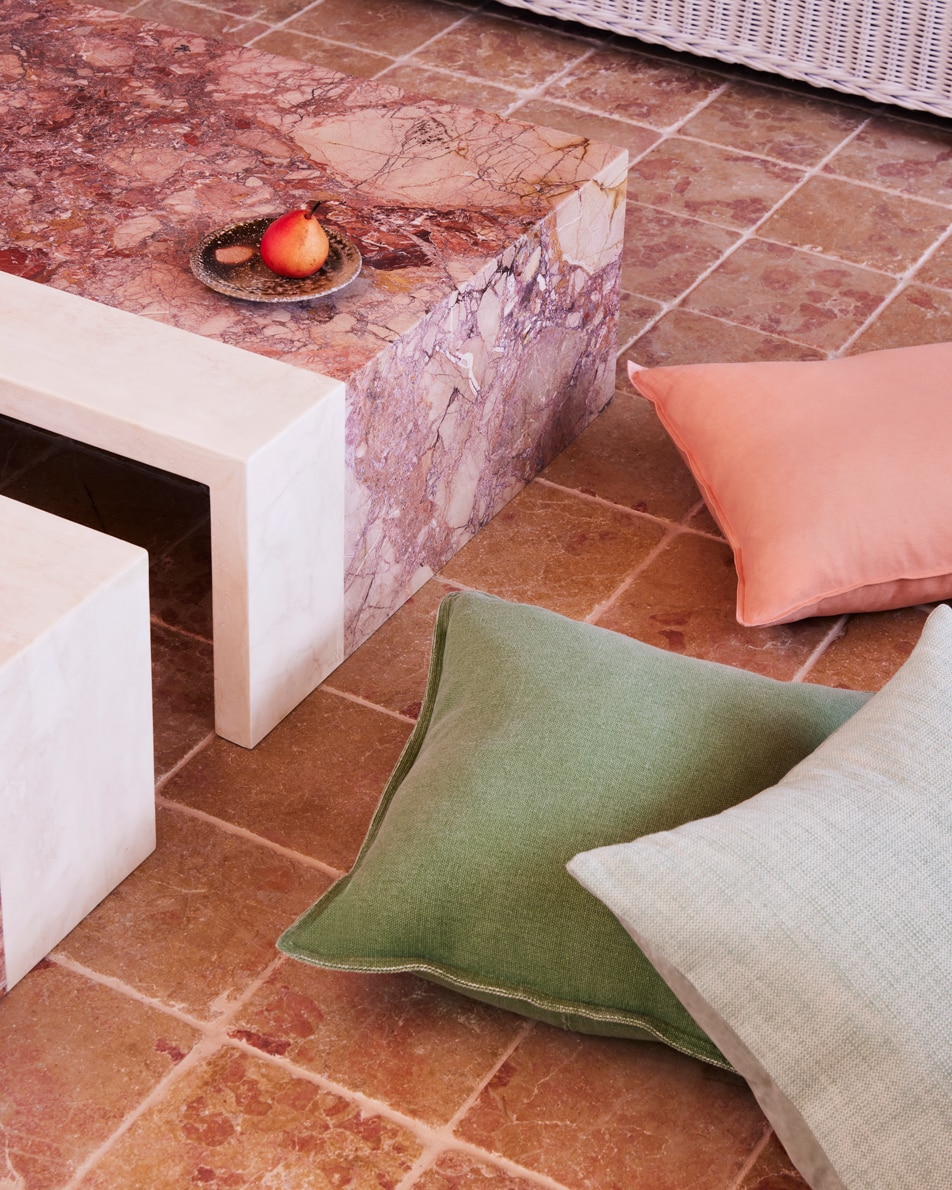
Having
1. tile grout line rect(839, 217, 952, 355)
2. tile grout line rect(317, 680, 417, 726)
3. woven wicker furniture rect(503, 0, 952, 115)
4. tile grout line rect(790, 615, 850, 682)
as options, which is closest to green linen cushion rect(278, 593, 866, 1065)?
tile grout line rect(317, 680, 417, 726)

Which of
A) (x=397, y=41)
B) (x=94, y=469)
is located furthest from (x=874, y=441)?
(x=397, y=41)

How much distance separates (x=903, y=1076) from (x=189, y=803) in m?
0.89

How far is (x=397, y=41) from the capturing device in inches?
141

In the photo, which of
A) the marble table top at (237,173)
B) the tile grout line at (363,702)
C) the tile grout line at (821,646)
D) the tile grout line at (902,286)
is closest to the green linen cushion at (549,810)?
the tile grout line at (363,702)

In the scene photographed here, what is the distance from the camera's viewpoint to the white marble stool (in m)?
1.43

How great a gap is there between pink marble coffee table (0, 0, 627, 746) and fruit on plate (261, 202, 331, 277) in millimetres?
51

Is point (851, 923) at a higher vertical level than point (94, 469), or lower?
higher

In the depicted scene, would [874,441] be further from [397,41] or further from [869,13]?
[397,41]

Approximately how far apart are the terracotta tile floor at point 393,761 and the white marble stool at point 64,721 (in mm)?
77

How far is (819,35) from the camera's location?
337 centimetres

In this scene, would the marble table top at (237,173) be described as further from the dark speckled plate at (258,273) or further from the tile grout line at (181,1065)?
the tile grout line at (181,1065)

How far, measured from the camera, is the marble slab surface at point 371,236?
6.37 ft

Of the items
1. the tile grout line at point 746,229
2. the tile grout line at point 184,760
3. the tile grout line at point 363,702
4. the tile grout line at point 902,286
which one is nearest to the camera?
the tile grout line at point 184,760

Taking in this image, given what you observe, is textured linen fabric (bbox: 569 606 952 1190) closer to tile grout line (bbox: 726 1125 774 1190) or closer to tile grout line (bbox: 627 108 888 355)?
tile grout line (bbox: 726 1125 774 1190)
